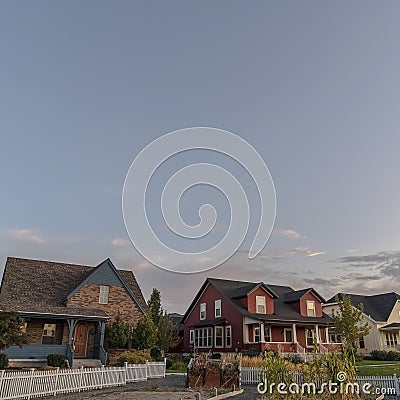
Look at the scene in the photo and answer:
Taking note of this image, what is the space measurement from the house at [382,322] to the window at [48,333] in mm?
27612

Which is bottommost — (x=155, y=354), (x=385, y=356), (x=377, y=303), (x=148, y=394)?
(x=148, y=394)

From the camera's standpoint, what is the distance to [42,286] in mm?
28125

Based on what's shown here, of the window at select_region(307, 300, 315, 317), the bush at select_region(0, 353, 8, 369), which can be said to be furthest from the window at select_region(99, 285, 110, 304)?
the window at select_region(307, 300, 315, 317)

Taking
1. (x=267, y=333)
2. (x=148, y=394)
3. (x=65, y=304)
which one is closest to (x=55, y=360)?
(x=65, y=304)

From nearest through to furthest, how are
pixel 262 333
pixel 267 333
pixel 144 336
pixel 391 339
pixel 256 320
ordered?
pixel 144 336, pixel 262 333, pixel 256 320, pixel 267 333, pixel 391 339

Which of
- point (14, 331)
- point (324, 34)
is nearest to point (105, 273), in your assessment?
point (14, 331)

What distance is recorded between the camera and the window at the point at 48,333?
25312mm

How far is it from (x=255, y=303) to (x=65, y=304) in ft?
49.9

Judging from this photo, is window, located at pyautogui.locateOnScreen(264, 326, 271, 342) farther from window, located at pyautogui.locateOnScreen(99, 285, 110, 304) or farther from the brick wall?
window, located at pyautogui.locateOnScreen(99, 285, 110, 304)

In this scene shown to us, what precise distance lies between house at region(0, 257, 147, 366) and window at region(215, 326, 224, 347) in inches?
313

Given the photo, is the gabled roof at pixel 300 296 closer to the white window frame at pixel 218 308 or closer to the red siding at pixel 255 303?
the red siding at pixel 255 303

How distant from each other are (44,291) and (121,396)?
1561 centimetres

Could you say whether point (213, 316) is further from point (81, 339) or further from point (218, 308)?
point (81, 339)

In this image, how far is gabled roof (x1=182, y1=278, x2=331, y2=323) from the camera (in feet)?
109
